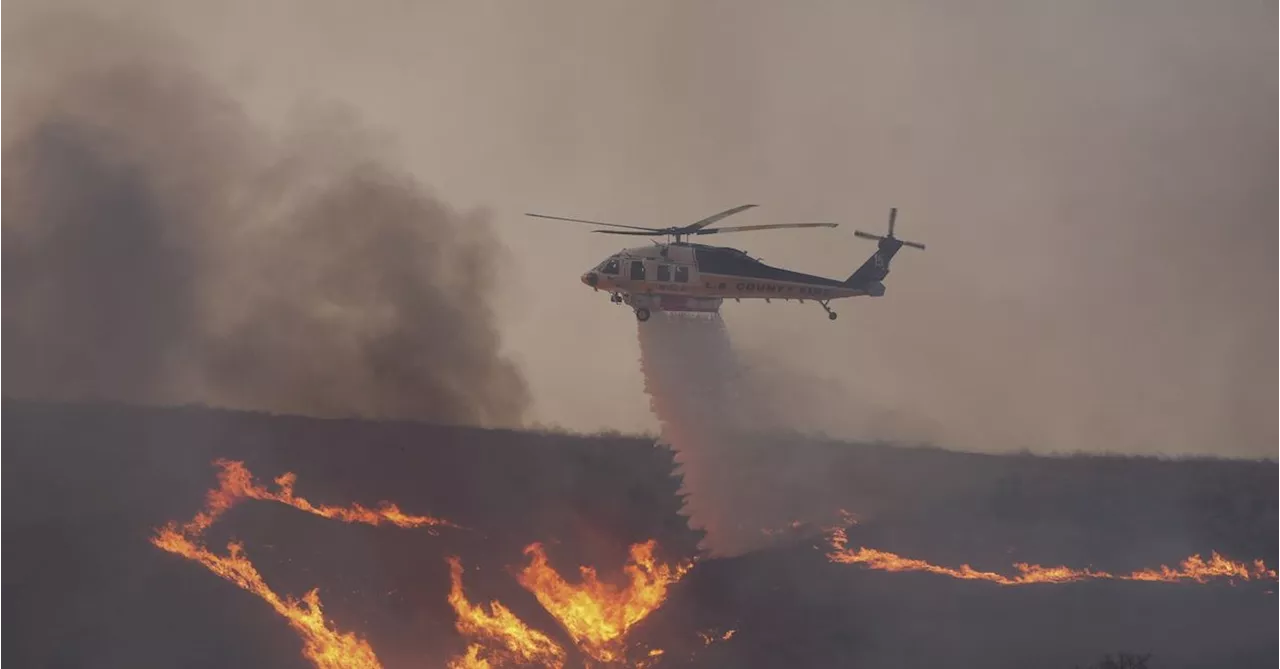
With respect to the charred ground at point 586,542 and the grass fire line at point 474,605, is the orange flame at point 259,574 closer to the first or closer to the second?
the grass fire line at point 474,605

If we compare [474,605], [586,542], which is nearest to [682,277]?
[586,542]

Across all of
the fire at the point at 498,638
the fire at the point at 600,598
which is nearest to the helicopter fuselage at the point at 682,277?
the fire at the point at 600,598

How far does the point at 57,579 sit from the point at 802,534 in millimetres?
37384

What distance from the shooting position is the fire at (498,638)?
68.1m

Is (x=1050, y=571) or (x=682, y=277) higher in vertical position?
(x=682, y=277)

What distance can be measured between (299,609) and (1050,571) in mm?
38269

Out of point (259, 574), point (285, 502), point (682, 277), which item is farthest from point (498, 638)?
point (682, 277)

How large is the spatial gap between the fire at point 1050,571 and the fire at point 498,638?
16.9 m

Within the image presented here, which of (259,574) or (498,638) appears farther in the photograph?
(259,574)

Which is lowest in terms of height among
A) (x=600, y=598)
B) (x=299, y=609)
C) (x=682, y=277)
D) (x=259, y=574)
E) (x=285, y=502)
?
(x=299, y=609)

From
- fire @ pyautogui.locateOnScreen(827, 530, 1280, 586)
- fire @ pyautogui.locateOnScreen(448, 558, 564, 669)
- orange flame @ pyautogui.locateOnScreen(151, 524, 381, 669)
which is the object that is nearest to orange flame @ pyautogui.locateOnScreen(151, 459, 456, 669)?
orange flame @ pyautogui.locateOnScreen(151, 524, 381, 669)

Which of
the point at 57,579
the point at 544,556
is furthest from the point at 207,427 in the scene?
the point at 544,556

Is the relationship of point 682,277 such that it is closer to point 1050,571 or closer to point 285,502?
point 285,502

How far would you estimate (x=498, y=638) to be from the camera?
6900 centimetres
